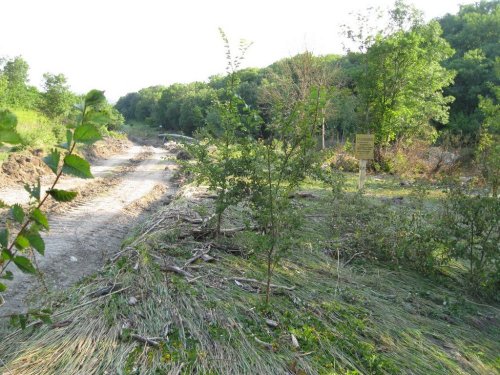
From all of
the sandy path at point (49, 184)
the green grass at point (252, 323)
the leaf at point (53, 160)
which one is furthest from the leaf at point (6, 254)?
the sandy path at point (49, 184)

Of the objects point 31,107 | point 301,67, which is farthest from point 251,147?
point 31,107

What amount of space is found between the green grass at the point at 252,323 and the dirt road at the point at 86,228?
854 mm

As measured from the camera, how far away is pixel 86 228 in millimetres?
7645

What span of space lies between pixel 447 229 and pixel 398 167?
40.3 feet

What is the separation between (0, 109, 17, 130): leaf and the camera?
120 centimetres

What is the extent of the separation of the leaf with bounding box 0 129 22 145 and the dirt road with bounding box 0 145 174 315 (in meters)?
3.41

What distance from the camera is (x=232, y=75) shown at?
5.23 m

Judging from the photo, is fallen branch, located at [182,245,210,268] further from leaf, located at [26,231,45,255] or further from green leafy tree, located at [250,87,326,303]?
leaf, located at [26,231,45,255]

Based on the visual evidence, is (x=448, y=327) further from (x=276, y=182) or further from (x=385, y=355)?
(x=276, y=182)

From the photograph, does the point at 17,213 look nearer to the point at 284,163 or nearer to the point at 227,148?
the point at 284,163

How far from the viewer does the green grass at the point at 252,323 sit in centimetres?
328

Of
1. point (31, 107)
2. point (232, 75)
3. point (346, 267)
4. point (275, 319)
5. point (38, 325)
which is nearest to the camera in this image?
point (38, 325)

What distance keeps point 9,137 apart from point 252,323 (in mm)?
3044

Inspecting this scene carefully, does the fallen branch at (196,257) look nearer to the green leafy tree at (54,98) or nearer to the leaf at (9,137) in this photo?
the leaf at (9,137)
